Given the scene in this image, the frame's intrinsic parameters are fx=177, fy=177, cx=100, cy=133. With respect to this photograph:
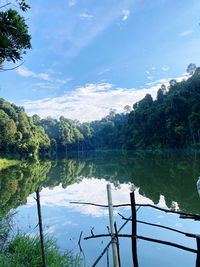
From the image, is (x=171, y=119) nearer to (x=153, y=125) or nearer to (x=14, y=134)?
(x=153, y=125)

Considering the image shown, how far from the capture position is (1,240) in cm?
351

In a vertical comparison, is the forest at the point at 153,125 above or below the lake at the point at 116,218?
above

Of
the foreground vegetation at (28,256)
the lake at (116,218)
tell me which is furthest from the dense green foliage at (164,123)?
the foreground vegetation at (28,256)

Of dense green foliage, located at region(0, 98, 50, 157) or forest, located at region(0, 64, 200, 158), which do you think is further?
dense green foliage, located at region(0, 98, 50, 157)

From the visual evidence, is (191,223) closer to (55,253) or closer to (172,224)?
(172,224)

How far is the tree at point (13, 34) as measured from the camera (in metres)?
5.17

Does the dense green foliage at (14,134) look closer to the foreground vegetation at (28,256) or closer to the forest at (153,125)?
the forest at (153,125)

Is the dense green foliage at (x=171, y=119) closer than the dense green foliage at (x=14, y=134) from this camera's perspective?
Yes

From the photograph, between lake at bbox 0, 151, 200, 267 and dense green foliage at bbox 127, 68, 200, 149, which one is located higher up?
dense green foliage at bbox 127, 68, 200, 149

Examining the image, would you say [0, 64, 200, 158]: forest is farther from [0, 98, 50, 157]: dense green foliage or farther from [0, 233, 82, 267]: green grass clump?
[0, 233, 82, 267]: green grass clump

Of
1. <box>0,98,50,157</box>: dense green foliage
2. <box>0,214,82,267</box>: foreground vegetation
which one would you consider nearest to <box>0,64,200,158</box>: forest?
<box>0,98,50,157</box>: dense green foliage

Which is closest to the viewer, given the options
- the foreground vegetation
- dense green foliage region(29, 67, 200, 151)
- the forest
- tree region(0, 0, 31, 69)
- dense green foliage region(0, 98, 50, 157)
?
the foreground vegetation

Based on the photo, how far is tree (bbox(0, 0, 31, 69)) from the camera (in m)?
5.17

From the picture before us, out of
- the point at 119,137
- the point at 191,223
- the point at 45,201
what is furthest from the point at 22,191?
the point at 119,137
